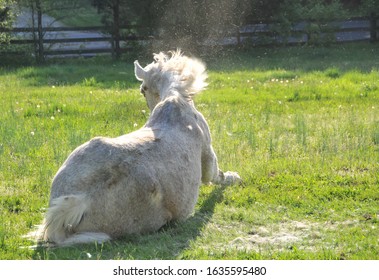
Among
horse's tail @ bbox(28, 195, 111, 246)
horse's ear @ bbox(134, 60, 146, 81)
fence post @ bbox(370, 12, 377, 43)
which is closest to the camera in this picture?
horse's tail @ bbox(28, 195, 111, 246)

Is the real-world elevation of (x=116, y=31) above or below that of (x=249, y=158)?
above

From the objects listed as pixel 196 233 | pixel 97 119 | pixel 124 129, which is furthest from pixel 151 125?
pixel 97 119

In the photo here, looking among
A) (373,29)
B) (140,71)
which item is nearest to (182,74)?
(140,71)

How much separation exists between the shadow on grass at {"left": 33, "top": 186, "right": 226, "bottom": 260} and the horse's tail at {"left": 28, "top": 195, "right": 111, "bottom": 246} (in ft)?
0.25

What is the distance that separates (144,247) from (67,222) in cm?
69

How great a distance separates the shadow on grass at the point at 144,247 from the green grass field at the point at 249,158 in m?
0.01

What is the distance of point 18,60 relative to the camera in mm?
23531

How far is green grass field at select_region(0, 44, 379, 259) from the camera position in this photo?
5832 mm

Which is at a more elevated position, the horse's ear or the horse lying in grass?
the horse's ear

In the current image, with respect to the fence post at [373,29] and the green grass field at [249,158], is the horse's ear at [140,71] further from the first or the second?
the fence post at [373,29]

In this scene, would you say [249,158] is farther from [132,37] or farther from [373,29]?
[373,29]

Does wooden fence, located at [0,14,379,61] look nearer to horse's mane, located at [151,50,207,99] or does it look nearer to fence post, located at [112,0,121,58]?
fence post, located at [112,0,121,58]

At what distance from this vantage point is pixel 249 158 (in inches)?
353

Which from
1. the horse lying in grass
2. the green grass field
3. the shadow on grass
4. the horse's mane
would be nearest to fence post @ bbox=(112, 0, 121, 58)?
the green grass field
